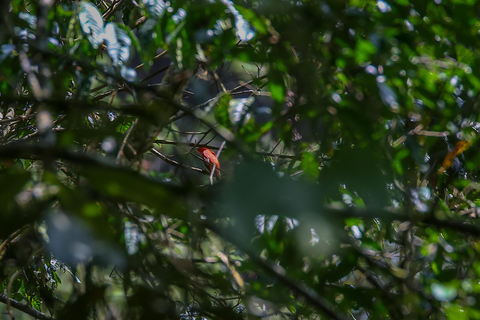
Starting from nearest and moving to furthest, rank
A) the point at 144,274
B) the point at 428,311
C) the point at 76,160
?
the point at 76,160 < the point at 144,274 < the point at 428,311

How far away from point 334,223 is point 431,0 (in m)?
0.92

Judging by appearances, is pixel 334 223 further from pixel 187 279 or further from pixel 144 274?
pixel 144 274

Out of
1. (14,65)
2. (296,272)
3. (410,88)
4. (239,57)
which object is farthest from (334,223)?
(14,65)

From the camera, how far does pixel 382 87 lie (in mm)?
1394

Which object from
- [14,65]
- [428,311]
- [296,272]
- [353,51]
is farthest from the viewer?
[14,65]

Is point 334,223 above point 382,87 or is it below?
above

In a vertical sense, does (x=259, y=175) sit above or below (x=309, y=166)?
above

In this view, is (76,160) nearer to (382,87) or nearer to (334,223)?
(334,223)

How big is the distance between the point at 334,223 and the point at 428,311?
94 centimetres

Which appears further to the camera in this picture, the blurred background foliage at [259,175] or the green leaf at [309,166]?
the green leaf at [309,166]

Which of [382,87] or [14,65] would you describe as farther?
[14,65]

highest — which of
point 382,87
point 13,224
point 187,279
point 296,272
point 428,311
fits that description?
point 13,224

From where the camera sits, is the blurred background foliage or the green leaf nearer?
the blurred background foliage

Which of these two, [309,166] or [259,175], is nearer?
[259,175]
